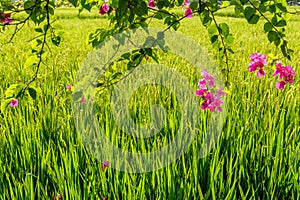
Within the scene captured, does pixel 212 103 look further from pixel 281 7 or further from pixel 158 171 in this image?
pixel 281 7

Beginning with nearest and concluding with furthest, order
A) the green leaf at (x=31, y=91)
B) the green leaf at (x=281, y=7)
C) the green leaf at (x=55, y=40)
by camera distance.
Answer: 1. the green leaf at (x=281, y=7)
2. the green leaf at (x=31, y=91)
3. the green leaf at (x=55, y=40)

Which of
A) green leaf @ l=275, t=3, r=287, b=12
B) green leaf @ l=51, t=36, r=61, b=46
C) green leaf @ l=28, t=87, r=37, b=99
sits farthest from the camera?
green leaf @ l=51, t=36, r=61, b=46

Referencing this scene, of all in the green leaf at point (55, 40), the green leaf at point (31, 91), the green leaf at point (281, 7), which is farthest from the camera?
the green leaf at point (55, 40)

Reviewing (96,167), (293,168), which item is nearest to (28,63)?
(96,167)

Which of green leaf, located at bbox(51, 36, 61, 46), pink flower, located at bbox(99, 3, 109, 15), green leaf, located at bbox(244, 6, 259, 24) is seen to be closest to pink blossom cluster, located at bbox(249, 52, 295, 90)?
green leaf, located at bbox(244, 6, 259, 24)

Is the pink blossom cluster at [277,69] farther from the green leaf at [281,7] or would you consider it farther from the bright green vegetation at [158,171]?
the green leaf at [281,7]

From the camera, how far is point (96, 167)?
3.74 feet

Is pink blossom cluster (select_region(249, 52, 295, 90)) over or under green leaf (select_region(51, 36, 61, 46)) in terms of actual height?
under

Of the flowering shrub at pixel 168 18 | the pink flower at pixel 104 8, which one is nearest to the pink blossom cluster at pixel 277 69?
the flowering shrub at pixel 168 18

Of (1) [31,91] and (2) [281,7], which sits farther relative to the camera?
(1) [31,91]

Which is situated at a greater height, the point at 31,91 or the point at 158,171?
the point at 31,91

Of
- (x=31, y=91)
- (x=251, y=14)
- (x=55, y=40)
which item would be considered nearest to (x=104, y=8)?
(x=55, y=40)

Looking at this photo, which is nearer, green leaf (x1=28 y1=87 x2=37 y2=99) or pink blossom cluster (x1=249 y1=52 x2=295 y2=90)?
green leaf (x1=28 y1=87 x2=37 y2=99)

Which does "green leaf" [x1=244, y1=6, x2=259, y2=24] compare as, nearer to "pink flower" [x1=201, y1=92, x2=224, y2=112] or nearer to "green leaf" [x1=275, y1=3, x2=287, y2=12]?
"green leaf" [x1=275, y1=3, x2=287, y2=12]
